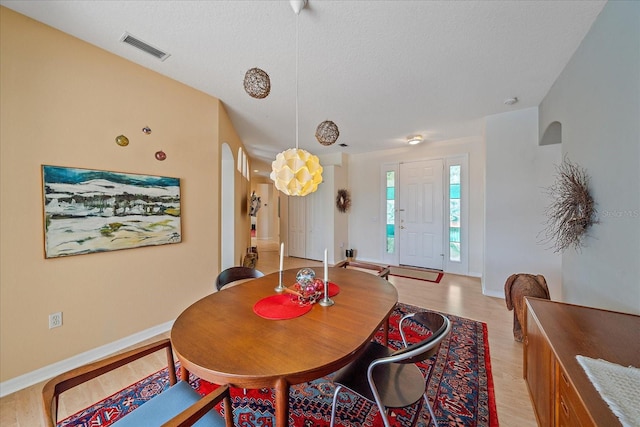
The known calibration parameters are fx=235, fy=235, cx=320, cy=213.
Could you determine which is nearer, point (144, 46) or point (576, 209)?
point (576, 209)

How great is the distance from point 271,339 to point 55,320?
203cm

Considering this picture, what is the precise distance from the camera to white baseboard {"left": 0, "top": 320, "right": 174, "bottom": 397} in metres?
1.65

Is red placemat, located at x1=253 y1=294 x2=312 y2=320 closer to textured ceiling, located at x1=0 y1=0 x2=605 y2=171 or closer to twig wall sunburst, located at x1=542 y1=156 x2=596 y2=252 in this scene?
textured ceiling, located at x1=0 y1=0 x2=605 y2=171

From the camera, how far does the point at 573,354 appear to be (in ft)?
3.07

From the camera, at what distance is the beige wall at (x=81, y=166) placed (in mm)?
1660

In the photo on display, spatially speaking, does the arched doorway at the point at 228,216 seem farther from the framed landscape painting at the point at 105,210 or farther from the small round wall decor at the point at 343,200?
the small round wall decor at the point at 343,200

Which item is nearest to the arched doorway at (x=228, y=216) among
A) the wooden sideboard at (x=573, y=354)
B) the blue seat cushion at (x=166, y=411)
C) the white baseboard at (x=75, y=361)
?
the white baseboard at (x=75, y=361)

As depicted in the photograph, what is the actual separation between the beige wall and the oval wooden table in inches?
53.9

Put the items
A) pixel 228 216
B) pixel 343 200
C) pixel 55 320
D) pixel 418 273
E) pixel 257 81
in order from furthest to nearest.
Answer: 1. pixel 343 200
2. pixel 418 273
3. pixel 228 216
4. pixel 55 320
5. pixel 257 81

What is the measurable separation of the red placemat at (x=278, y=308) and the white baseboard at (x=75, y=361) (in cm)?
172

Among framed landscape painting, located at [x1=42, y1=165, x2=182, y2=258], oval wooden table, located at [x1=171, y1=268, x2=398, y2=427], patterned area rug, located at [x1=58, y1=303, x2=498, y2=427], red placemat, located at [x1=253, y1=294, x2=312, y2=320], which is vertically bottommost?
patterned area rug, located at [x1=58, y1=303, x2=498, y2=427]

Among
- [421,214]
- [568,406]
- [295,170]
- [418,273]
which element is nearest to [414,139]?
[421,214]

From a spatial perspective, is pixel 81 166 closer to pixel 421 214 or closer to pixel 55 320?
pixel 55 320

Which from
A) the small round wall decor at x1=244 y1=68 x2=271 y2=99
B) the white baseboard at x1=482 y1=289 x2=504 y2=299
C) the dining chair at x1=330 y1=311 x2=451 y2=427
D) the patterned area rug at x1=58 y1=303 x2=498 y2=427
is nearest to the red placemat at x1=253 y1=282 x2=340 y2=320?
the dining chair at x1=330 y1=311 x2=451 y2=427
